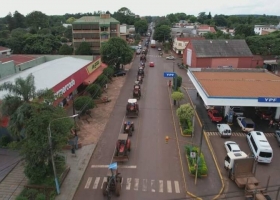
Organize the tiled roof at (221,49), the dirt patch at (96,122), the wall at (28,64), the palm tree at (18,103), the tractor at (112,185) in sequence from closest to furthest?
the tractor at (112,185), the palm tree at (18,103), the dirt patch at (96,122), the wall at (28,64), the tiled roof at (221,49)

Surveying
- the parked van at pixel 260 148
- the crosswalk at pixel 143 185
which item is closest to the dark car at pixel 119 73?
the parked van at pixel 260 148

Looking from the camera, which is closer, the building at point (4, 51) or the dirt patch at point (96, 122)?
the dirt patch at point (96, 122)

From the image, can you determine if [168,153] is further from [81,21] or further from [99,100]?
[81,21]

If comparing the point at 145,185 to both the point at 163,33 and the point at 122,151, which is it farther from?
the point at 163,33

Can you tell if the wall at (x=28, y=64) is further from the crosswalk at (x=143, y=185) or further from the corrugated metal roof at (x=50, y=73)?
the crosswalk at (x=143, y=185)

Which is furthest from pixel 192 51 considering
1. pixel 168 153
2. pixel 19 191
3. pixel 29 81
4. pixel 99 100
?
pixel 19 191

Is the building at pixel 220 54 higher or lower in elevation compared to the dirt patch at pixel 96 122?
higher
